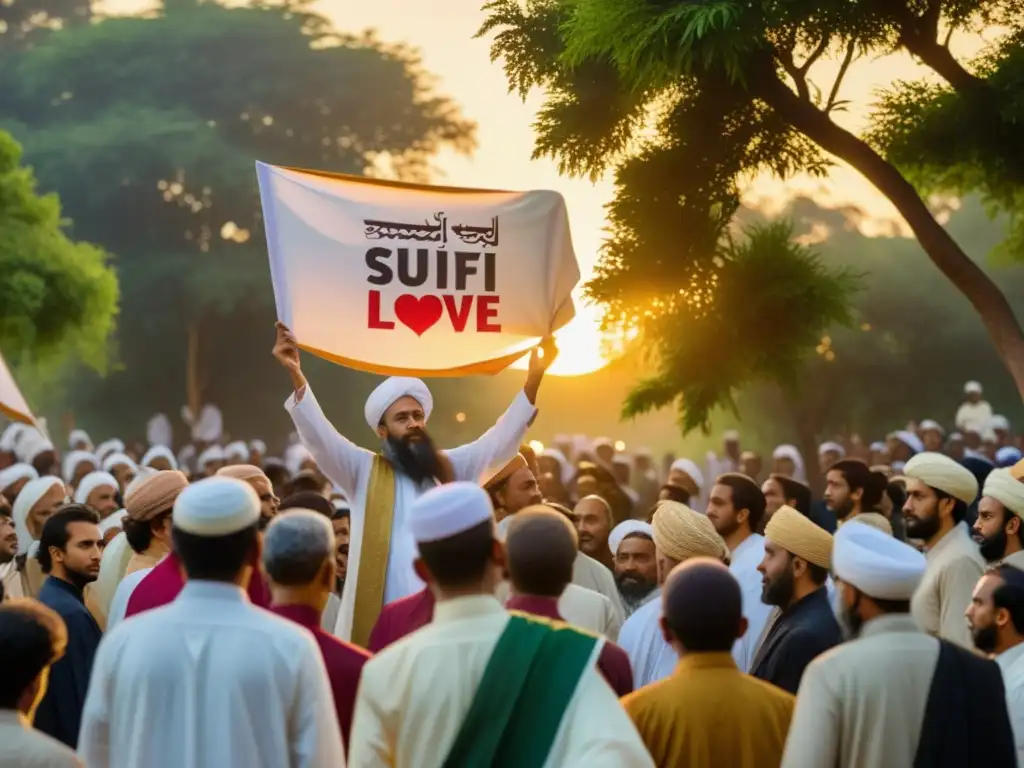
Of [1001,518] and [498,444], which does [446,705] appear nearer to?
[498,444]

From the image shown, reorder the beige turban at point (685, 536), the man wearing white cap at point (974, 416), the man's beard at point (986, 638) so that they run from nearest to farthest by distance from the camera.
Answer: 1. the man's beard at point (986, 638)
2. the beige turban at point (685, 536)
3. the man wearing white cap at point (974, 416)

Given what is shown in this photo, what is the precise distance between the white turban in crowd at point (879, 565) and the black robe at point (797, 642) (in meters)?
1.39

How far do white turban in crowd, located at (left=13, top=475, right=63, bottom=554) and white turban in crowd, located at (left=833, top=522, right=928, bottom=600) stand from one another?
21.2 feet

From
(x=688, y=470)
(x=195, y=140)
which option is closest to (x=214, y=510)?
(x=688, y=470)

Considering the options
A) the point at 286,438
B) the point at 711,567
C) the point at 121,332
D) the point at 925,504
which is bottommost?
the point at 286,438

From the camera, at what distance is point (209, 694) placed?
4566mm

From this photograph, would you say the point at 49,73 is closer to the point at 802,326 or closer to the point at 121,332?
the point at 121,332

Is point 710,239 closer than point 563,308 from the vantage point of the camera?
No

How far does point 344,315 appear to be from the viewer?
854 centimetres

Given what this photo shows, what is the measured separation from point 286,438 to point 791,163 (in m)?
35.7

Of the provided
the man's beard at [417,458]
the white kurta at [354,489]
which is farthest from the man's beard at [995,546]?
the man's beard at [417,458]

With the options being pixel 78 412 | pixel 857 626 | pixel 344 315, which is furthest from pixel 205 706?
pixel 78 412

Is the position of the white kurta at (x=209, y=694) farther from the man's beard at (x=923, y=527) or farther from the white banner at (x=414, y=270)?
the man's beard at (x=923, y=527)

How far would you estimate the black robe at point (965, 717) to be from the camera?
184 inches
